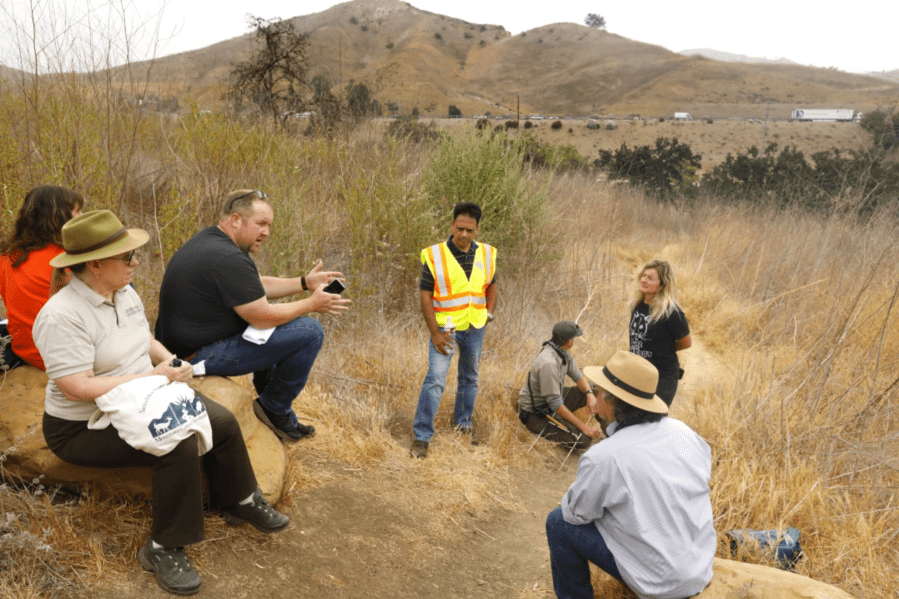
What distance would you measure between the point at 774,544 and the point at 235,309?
10.5 feet

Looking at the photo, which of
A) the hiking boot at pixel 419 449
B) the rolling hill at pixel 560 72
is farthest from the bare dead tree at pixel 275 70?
the rolling hill at pixel 560 72

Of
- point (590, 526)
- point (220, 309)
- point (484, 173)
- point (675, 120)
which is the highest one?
point (675, 120)

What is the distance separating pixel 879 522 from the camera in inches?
122

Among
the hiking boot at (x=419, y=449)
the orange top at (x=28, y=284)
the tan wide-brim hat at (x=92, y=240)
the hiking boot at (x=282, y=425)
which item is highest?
the tan wide-brim hat at (x=92, y=240)

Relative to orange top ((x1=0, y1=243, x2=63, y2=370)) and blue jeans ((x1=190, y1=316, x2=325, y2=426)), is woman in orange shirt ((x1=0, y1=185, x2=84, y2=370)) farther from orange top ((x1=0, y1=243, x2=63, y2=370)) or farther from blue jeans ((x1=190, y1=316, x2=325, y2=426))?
blue jeans ((x1=190, y1=316, x2=325, y2=426))

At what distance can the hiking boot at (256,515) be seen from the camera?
2.71 metres

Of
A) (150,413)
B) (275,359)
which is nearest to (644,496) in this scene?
(150,413)

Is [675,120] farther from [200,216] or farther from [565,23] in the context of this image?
[565,23]

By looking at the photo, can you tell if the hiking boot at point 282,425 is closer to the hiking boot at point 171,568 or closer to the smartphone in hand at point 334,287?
the smartphone in hand at point 334,287

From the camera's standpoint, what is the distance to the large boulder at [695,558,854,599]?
7.46ft

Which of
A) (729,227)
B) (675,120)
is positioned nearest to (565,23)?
(675,120)

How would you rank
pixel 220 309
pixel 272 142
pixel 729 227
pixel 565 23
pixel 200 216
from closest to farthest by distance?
pixel 220 309 < pixel 200 216 < pixel 272 142 < pixel 729 227 < pixel 565 23

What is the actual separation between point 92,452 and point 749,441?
4.03m

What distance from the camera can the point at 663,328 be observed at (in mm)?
4109
